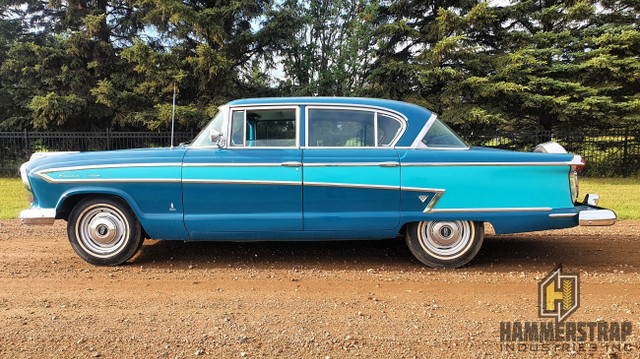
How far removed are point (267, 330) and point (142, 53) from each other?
569 inches

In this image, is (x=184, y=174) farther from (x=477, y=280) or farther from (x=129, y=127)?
(x=129, y=127)

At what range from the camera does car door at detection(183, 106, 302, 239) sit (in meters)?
4.04

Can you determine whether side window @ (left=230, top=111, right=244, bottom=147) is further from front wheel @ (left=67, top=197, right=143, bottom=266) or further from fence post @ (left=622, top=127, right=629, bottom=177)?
fence post @ (left=622, top=127, right=629, bottom=177)

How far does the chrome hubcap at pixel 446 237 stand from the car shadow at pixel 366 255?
235 millimetres

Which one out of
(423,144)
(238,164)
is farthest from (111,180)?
(423,144)

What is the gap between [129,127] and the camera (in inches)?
653

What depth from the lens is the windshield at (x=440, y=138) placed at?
13.8 ft

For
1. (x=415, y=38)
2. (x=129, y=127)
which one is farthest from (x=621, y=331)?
(x=129, y=127)

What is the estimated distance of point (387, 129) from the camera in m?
4.24

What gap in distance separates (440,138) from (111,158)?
3515 mm

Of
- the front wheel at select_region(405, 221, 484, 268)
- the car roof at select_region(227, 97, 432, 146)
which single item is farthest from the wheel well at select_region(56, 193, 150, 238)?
the front wheel at select_region(405, 221, 484, 268)

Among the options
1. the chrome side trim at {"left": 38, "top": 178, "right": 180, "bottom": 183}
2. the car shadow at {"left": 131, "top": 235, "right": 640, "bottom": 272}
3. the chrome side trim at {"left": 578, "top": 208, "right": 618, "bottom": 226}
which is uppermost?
the chrome side trim at {"left": 38, "top": 178, "right": 180, "bottom": 183}

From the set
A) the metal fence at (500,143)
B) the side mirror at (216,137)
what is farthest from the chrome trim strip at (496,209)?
the metal fence at (500,143)

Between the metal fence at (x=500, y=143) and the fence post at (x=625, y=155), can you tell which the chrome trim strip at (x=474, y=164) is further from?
the fence post at (x=625, y=155)
